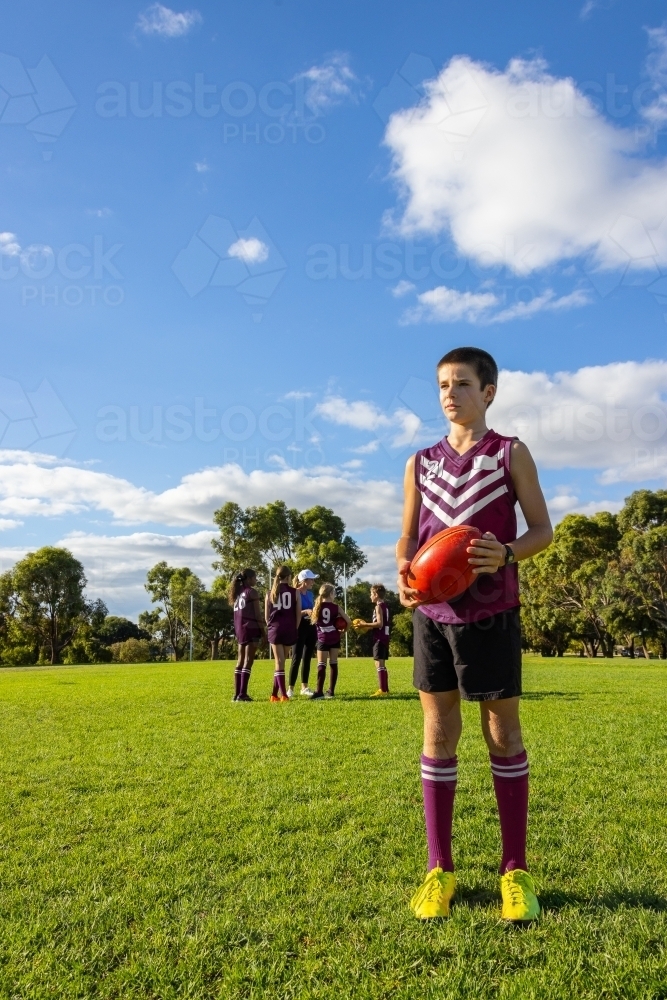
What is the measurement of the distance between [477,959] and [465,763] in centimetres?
346

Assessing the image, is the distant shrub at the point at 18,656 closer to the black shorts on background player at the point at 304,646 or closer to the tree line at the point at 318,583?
the tree line at the point at 318,583

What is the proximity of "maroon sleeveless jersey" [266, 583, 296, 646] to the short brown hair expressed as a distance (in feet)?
29.0

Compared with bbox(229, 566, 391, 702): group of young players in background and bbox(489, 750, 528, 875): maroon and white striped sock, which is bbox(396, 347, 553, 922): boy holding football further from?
bbox(229, 566, 391, 702): group of young players in background

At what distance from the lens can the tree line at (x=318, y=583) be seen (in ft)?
151

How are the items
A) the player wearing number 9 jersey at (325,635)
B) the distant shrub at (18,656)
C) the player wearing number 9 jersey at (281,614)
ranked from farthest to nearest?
the distant shrub at (18,656)
the player wearing number 9 jersey at (325,635)
the player wearing number 9 jersey at (281,614)

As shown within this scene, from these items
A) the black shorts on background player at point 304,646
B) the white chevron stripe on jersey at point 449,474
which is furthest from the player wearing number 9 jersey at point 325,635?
the white chevron stripe on jersey at point 449,474

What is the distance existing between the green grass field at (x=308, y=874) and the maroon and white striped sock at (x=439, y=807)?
Result: 0.20m

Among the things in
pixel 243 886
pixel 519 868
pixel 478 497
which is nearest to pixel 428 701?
pixel 519 868

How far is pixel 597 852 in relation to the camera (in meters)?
3.76

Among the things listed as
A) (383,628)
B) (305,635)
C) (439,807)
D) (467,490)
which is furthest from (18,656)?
(467,490)

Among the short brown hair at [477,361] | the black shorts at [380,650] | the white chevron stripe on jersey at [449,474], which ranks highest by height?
the short brown hair at [477,361]

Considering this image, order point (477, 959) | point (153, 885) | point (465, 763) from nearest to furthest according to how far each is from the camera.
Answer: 1. point (477, 959)
2. point (153, 885)
3. point (465, 763)

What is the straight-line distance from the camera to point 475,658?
10.5 feet

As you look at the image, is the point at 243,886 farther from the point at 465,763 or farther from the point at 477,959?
the point at 465,763
